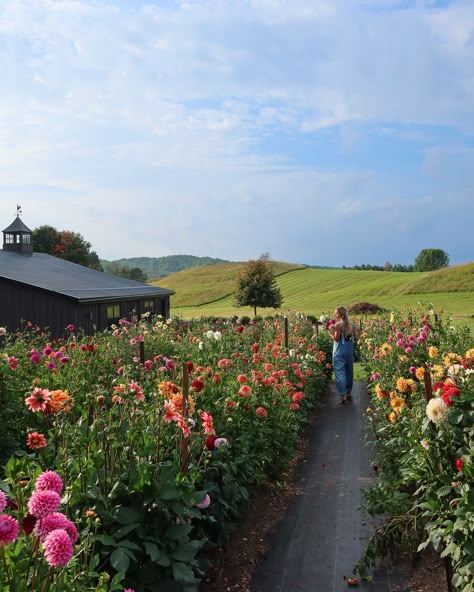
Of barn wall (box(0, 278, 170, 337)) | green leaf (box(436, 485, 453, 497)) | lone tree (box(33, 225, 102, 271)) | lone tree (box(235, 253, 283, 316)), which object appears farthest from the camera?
lone tree (box(33, 225, 102, 271))

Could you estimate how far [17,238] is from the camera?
103 feet

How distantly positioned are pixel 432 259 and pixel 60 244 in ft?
243

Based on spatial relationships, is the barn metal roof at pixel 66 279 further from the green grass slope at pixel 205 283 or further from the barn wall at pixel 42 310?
the green grass slope at pixel 205 283

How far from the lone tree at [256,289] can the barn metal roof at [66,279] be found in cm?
1516

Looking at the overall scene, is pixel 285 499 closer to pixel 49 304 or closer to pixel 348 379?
pixel 348 379

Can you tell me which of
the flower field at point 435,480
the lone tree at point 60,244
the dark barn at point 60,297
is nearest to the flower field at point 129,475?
the flower field at point 435,480

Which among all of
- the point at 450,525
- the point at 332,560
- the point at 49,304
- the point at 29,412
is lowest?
the point at 332,560

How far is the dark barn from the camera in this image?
20562 millimetres

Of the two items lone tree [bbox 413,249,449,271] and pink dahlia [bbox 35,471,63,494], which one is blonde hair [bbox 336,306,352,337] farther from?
lone tree [bbox 413,249,449,271]

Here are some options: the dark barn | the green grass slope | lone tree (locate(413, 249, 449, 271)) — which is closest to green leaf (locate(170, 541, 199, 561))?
the dark barn

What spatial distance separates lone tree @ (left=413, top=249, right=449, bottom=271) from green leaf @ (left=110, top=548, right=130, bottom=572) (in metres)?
106

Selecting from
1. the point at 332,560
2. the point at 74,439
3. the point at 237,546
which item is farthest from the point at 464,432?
the point at 74,439

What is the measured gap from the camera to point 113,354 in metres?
7.71

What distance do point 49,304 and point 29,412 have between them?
16.5 meters
